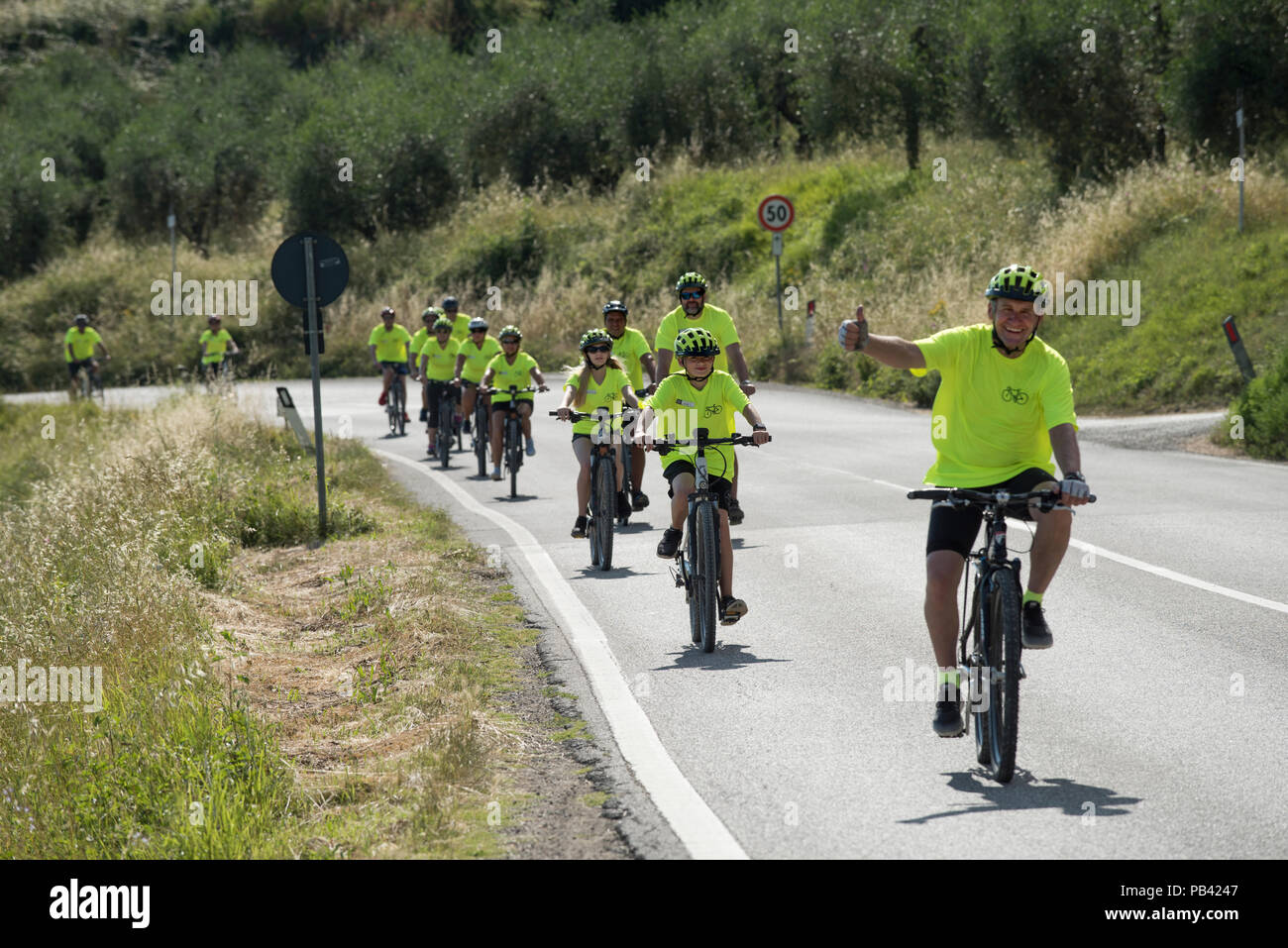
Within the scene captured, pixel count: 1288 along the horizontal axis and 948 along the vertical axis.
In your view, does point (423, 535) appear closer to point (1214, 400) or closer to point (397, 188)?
point (1214, 400)

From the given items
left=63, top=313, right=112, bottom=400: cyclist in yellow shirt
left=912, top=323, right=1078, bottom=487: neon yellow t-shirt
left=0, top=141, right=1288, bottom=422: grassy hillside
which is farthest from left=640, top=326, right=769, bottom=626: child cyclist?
left=63, top=313, right=112, bottom=400: cyclist in yellow shirt

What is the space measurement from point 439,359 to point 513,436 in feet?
15.6

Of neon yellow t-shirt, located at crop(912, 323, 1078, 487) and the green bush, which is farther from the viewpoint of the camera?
the green bush

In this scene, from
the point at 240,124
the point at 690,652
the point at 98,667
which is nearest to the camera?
the point at 98,667

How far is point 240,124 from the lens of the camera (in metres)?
61.5

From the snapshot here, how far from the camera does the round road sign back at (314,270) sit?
1291cm

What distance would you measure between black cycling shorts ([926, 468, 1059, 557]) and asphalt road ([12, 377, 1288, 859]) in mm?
904

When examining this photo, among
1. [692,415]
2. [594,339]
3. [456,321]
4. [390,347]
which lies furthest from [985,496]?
[390,347]

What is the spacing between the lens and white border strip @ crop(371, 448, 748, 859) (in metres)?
5.38

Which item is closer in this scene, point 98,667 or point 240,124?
point 98,667

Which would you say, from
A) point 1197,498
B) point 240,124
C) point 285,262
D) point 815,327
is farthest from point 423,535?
point 240,124

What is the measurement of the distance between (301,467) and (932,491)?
12.2 meters

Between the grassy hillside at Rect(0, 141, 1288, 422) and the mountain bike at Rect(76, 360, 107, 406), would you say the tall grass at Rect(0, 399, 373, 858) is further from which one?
the mountain bike at Rect(76, 360, 107, 406)

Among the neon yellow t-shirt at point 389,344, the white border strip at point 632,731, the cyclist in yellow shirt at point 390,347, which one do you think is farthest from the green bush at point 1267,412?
the neon yellow t-shirt at point 389,344
